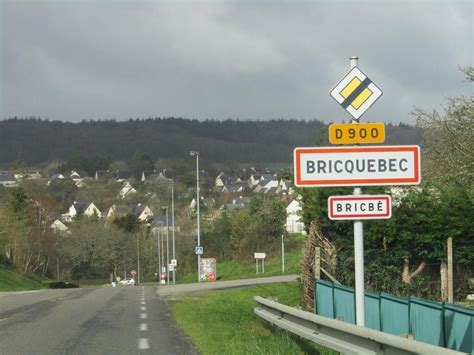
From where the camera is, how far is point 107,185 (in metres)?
162

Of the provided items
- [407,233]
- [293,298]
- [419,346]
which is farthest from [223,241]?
[419,346]

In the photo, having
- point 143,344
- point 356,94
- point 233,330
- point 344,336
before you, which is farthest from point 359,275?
point 233,330

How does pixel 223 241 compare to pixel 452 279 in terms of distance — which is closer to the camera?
pixel 452 279

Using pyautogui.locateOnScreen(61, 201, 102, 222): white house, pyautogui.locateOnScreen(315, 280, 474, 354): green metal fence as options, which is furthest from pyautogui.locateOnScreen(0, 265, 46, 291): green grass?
pyautogui.locateOnScreen(61, 201, 102, 222): white house

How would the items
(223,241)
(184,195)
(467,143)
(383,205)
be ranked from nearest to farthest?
(383,205) → (467,143) → (223,241) → (184,195)

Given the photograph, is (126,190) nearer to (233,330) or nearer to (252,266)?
(252,266)

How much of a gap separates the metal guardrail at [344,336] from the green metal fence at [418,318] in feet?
2.87

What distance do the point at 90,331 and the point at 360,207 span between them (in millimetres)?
8380

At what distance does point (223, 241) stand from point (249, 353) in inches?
2557

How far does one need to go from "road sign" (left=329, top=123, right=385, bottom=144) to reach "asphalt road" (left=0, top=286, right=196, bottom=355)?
15.5ft

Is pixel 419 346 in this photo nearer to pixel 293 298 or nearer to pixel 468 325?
pixel 468 325

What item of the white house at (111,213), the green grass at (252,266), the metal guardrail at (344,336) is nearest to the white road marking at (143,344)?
the metal guardrail at (344,336)

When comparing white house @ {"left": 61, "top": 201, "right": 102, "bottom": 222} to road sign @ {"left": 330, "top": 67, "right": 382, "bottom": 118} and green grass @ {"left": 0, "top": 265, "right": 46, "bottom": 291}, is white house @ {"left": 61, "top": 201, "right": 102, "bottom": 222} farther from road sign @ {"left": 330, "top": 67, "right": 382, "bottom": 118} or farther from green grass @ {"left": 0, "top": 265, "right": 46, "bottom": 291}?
road sign @ {"left": 330, "top": 67, "right": 382, "bottom": 118}

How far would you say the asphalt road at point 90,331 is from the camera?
1233cm
